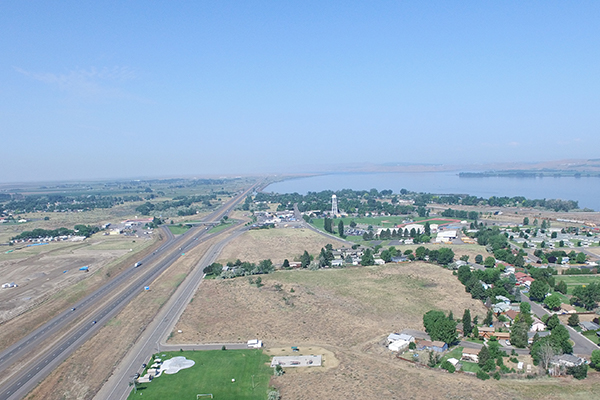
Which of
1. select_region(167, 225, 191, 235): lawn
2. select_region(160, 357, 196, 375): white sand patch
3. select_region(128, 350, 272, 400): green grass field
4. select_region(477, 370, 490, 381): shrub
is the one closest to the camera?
select_region(128, 350, 272, 400): green grass field

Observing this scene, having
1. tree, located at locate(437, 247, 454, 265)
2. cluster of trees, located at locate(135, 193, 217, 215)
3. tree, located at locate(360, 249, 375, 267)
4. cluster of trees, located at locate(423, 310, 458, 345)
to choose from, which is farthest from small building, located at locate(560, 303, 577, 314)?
cluster of trees, located at locate(135, 193, 217, 215)

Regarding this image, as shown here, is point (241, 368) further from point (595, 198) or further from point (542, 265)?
point (595, 198)

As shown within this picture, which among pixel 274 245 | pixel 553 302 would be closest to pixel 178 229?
→ pixel 274 245

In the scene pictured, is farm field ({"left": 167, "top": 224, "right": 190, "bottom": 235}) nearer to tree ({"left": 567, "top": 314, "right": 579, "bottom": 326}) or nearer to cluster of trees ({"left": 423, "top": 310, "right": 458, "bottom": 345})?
cluster of trees ({"left": 423, "top": 310, "right": 458, "bottom": 345})

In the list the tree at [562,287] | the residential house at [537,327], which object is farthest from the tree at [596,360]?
the tree at [562,287]

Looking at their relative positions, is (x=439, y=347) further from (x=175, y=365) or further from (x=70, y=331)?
(x=70, y=331)

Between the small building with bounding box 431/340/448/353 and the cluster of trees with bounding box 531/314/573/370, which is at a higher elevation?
the cluster of trees with bounding box 531/314/573/370
